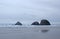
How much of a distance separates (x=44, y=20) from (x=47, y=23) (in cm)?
590

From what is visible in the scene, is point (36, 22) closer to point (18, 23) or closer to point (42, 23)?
point (42, 23)

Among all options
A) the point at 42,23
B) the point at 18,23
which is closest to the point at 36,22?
the point at 42,23

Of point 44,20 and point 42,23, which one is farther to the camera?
point 42,23

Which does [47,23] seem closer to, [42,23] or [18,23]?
[42,23]

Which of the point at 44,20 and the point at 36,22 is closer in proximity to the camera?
the point at 44,20

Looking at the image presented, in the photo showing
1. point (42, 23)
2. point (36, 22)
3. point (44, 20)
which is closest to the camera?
point (44, 20)

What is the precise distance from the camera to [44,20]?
10612 centimetres

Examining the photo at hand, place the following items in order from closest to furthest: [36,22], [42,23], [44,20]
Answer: [44,20] < [42,23] < [36,22]

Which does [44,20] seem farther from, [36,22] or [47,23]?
[36,22]

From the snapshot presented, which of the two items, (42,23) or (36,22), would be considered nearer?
(42,23)

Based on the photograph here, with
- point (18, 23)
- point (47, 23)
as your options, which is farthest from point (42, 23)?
point (18, 23)

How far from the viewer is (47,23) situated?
364ft

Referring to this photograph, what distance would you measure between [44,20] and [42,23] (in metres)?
8.39

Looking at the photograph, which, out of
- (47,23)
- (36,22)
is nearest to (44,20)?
(47,23)
